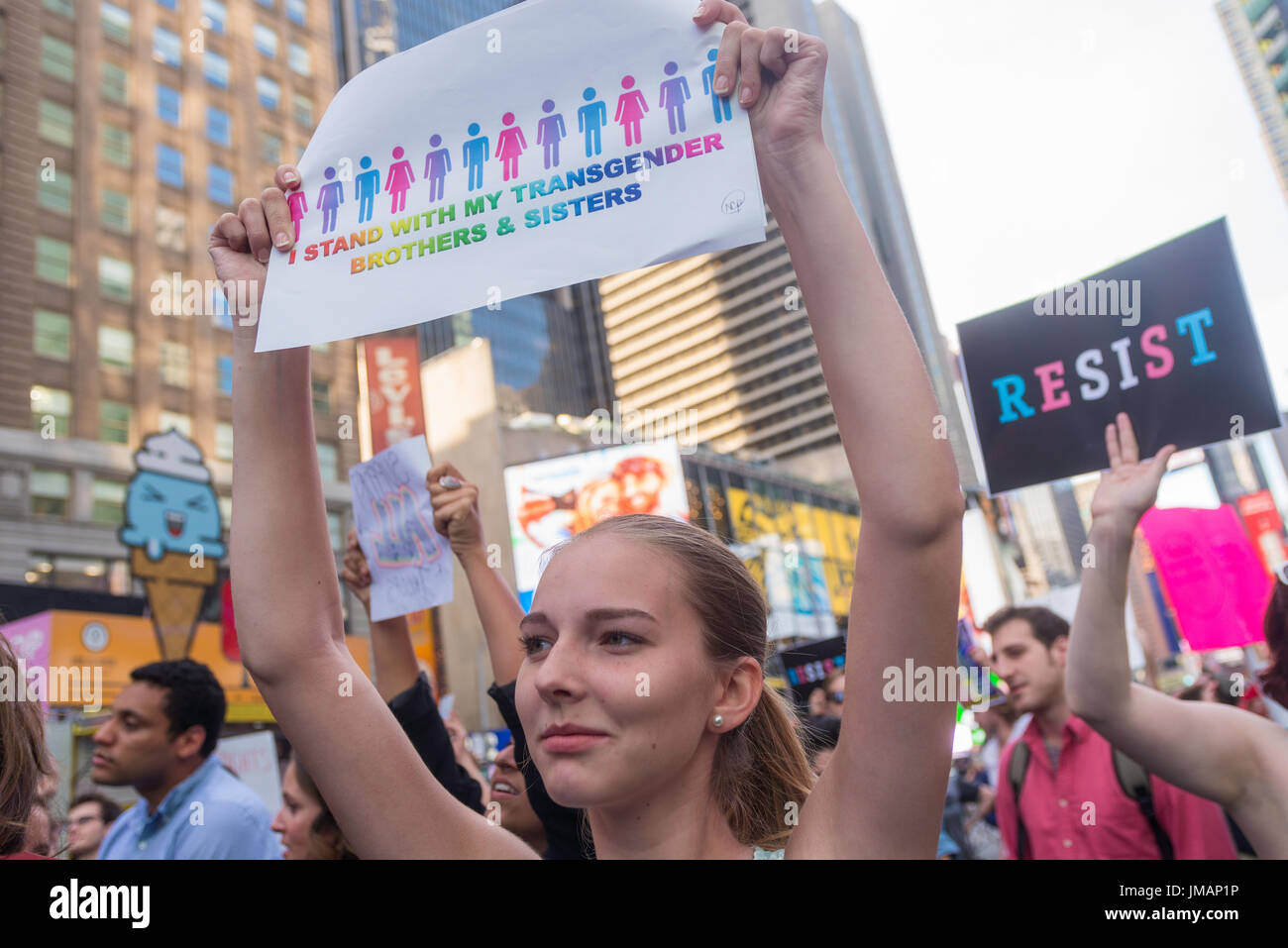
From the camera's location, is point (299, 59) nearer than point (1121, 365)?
No

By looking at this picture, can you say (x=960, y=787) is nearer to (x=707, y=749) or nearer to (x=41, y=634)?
(x=707, y=749)

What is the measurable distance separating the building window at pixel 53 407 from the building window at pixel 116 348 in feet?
6.29

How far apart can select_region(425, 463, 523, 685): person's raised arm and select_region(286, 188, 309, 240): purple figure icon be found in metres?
1.16

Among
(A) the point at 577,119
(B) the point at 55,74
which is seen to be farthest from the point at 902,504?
(B) the point at 55,74

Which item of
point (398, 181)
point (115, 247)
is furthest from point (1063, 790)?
point (115, 247)

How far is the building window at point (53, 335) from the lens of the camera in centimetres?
2909

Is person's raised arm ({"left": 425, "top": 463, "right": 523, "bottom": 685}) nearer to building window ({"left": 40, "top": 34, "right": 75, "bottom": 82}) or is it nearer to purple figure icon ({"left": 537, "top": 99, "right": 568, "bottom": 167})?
purple figure icon ({"left": 537, "top": 99, "right": 568, "bottom": 167})

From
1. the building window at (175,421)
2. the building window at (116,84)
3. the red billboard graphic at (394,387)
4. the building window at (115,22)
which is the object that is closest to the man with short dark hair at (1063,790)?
the red billboard graphic at (394,387)

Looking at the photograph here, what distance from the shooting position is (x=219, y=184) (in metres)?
36.2

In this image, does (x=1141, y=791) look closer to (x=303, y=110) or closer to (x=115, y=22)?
(x=115, y=22)

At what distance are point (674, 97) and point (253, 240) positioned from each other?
0.90 meters

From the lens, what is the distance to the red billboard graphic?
68.6 ft

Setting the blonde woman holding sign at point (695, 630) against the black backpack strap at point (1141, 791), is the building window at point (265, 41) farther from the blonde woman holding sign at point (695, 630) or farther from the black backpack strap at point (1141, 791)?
the black backpack strap at point (1141, 791)

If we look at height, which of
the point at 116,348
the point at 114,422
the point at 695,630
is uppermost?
the point at 116,348
